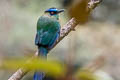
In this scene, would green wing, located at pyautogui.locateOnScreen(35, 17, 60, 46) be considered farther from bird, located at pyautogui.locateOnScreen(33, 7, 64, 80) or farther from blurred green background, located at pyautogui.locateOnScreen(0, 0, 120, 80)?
blurred green background, located at pyautogui.locateOnScreen(0, 0, 120, 80)

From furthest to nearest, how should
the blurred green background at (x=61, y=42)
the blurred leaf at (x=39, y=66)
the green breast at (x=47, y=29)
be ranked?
the blurred green background at (x=61, y=42) < the green breast at (x=47, y=29) < the blurred leaf at (x=39, y=66)

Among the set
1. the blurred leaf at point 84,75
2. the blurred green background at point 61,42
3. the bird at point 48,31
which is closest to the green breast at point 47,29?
the bird at point 48,31

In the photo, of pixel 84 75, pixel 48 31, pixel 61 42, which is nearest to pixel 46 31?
pixel 48 31

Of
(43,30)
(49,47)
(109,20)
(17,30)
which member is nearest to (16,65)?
(49,47)

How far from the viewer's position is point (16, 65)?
2.26ft

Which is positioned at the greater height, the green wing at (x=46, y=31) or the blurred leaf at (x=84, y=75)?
the blurred leaf at (x=84, y=75)

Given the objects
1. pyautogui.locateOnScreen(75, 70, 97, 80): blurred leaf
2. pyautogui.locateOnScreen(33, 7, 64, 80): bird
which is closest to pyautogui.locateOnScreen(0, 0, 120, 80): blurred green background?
pyautogui.locateOnScreen(33, 7, 64, 80): bird

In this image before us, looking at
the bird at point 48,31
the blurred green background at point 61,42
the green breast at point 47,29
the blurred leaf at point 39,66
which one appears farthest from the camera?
the blurred green background at point 61,42

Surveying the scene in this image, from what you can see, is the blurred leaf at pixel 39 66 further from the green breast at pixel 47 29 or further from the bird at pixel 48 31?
the green breast at pixel 47 29

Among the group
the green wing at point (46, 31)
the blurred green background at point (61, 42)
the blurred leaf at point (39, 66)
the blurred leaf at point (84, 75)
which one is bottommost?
the blurred green background at point (61, 42)

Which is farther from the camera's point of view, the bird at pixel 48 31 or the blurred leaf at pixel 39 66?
the bird at pixel 48 31

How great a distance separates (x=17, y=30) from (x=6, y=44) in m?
0.45

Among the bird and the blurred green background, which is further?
the blurred green background

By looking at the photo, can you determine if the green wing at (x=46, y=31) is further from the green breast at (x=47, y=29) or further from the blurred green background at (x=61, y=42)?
the blurred green background at (x=61, y=42)
